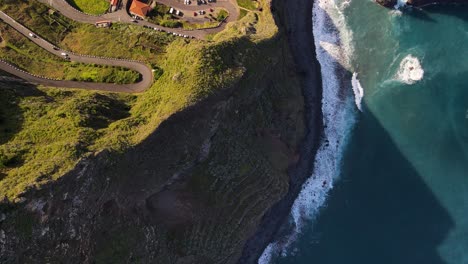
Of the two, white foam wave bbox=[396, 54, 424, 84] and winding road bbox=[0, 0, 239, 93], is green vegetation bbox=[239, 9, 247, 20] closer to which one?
winding road bbox=[0, 0, 239, 93]

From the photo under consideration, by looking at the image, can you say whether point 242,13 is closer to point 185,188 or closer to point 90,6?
point 90,6

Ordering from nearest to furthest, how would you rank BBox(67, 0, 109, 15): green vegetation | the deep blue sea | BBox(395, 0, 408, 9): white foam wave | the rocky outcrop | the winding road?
the winding road → BBox(67, 0, 109, 15): green vegetation → the deep blue sea → the rocky outcrop → BBox(395, 0, 408, 9): white foam wave

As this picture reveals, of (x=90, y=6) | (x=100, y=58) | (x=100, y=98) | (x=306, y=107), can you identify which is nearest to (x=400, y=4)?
(x=306, y=107)

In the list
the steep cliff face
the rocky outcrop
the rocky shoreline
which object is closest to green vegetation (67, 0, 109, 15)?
the steep cliff face

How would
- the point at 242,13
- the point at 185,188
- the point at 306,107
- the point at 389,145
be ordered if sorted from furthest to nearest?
the point at 306,107, the point at 389,145, the point at 242,13, the point at 185,188

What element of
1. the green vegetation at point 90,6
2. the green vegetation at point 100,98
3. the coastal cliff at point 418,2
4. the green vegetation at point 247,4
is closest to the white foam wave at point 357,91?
the coastal cliff at point 418,2
